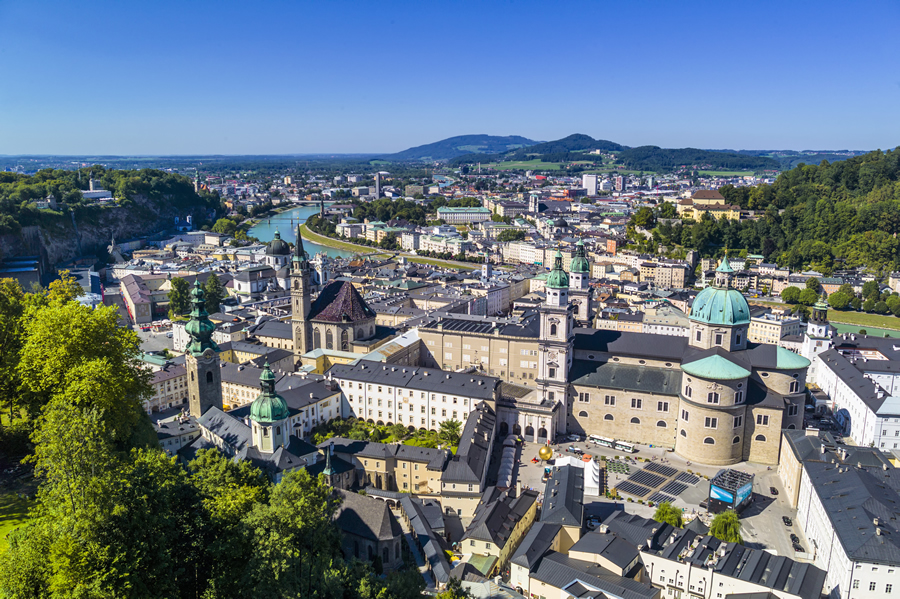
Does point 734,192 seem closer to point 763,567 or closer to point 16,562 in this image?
point 763,567

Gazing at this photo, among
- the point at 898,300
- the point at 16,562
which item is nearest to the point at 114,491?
the point at 16,562

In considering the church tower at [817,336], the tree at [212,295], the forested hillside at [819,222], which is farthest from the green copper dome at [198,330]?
the forested hillside at [819,222]

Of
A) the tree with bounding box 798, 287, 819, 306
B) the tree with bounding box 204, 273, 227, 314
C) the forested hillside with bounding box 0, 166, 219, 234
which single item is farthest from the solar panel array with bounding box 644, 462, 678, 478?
the forested hillside with bounding box 0, 166, 219, 234

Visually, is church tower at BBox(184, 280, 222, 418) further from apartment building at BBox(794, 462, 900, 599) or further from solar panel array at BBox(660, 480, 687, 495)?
apartment building at BBox(794, 462, 900, 599)

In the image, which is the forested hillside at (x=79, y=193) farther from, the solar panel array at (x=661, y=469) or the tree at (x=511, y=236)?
the solar panel array at (x=661, y=469)

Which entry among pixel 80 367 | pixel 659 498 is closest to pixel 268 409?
pixel 80 367
